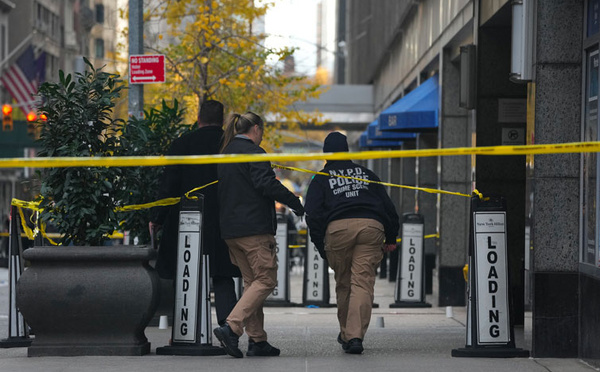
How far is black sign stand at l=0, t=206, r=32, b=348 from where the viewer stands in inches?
385

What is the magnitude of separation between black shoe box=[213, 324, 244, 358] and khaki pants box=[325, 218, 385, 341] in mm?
904

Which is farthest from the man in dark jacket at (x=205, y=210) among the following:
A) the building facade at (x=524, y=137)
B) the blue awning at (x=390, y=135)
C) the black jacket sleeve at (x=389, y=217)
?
the blue awning at (x=390, y=135)

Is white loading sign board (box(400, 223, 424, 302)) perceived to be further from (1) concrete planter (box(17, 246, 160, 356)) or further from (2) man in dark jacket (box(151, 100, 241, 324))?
(1) concrete planter (box(17, 246, 160, 356))

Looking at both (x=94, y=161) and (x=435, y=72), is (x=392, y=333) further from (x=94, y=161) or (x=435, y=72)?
(x=435, y=72)

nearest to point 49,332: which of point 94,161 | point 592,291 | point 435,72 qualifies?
point 94,161

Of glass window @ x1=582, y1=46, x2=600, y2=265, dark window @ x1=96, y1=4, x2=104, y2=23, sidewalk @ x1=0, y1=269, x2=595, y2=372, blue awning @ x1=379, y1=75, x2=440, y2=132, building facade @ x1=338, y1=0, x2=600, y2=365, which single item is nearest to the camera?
sidewalk @ x1=0, y1=269, x2=595, y2=372

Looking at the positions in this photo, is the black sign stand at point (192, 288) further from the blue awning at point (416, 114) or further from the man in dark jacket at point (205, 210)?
the blue awning at point (416, 114)

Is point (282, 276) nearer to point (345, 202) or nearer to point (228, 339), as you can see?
point (345, 202)

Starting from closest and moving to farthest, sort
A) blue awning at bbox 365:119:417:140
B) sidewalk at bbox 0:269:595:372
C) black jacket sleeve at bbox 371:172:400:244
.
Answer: sidewalk at bbox 0:269:595:372
black jacket sleeve at bbox 371:172:400:244
blue awning at bbox 365:119:417:140

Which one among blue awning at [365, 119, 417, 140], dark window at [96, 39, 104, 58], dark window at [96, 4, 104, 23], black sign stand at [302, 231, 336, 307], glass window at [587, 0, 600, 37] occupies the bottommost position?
black sign stand at [302, 231, 336, 307]

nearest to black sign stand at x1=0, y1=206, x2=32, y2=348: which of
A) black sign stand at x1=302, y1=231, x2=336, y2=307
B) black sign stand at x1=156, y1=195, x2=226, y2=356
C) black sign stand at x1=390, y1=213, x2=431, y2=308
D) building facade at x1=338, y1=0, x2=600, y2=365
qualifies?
black sign stand at x1=156, y1=195, x2=226, y2=356

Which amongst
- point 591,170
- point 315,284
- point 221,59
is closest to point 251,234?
point 591,170

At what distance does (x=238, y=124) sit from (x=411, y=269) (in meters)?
6.91

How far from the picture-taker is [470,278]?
852 centimetres
